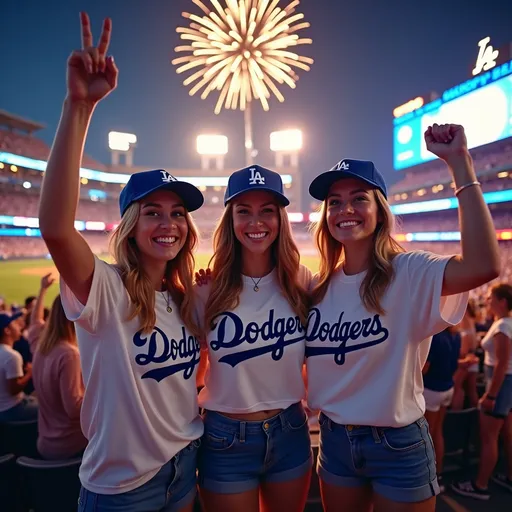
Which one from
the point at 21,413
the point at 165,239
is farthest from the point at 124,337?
the point at 21,413

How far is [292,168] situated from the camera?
193ft

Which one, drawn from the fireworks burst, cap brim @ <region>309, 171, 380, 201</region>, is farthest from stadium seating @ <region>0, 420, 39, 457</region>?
the fireworks burst

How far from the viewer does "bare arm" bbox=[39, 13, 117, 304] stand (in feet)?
4.45

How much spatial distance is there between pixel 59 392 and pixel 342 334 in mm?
1958

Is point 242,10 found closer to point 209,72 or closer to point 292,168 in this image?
point 209,72

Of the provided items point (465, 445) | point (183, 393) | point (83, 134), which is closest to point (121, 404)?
point (183, 393)

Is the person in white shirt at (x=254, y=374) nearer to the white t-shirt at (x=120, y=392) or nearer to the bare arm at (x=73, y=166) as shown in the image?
the white t-shirt at (x=120, y=392)

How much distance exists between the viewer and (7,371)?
3281mm

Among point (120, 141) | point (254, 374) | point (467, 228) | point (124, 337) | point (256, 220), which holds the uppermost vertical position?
point (120, 141)

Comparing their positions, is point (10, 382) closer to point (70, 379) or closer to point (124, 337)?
point (70, 379)

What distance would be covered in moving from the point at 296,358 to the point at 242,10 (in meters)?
17.3

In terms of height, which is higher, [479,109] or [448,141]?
[479,109]

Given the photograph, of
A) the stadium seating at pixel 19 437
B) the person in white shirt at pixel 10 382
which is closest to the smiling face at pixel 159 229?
the stadium seating at pixel 19 437

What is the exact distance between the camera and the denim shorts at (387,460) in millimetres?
1613
